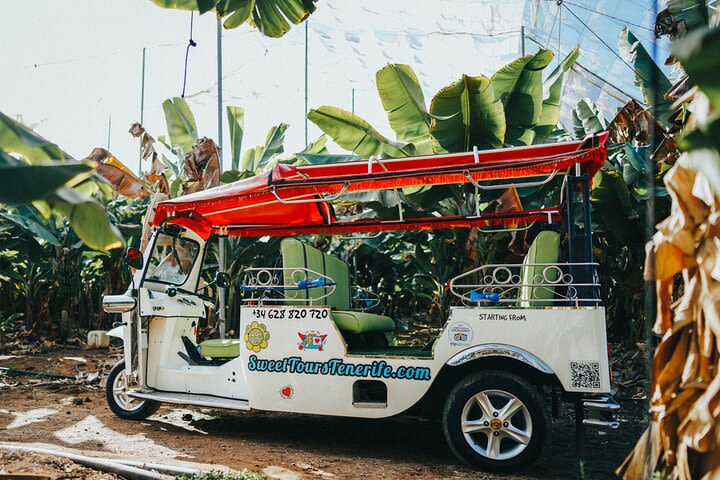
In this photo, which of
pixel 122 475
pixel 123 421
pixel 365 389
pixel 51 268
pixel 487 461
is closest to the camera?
pixel 122 475

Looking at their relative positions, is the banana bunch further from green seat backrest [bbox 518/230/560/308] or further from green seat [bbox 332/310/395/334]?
green seat backrest [bbox 518/230/560/308]

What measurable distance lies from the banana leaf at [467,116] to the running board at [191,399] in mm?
3710

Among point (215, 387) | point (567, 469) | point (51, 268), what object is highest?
point (51, 268)

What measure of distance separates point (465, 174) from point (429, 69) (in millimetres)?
11378

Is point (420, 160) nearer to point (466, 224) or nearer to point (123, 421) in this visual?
point (466, 224)

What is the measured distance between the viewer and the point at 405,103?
8.02 meters

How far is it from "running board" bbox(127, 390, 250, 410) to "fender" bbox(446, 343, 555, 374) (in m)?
1.93

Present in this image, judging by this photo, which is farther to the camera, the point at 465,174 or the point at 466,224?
the point at 466,224

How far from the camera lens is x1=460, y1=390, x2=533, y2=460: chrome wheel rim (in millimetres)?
4570

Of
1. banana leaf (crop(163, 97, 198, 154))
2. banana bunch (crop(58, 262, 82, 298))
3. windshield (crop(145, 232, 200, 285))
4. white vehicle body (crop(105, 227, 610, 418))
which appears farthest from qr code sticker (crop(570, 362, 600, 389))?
banana bunch (crop(58, 262, 82, 298))

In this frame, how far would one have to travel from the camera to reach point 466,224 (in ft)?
20.2

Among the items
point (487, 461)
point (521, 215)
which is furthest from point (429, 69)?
point (487, 461)

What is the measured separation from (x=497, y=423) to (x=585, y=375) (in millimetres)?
696

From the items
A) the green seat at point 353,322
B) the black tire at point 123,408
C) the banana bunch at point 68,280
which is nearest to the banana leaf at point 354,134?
the green seat at point 353,322
